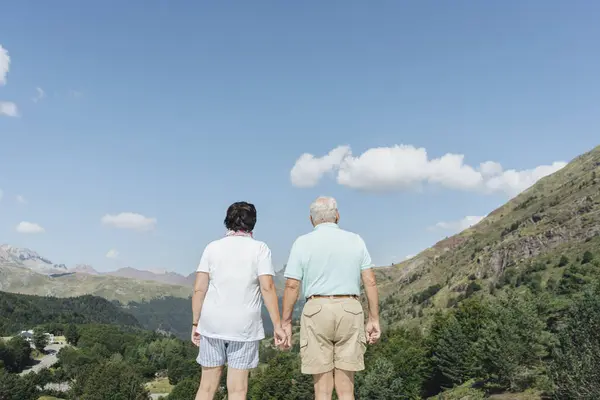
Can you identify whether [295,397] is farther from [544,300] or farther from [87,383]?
[87,383]

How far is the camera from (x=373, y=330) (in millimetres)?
9477

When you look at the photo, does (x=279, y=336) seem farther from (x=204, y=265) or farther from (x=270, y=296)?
(x=204, y=265)

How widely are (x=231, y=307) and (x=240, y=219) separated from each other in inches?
67.4

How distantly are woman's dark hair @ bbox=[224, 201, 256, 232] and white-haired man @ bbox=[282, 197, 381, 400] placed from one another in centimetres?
104

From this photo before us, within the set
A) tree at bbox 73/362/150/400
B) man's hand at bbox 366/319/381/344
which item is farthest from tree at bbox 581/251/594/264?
man's hand at bbox 366/319/381/344

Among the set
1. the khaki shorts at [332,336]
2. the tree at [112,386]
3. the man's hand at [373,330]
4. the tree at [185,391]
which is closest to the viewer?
the khaki shorts at [332,336]

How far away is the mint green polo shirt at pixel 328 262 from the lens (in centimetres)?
897

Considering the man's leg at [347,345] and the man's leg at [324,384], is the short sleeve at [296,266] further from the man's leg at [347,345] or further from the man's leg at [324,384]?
the man's leg at [324,384]

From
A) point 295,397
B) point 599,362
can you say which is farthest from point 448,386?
point 599,362

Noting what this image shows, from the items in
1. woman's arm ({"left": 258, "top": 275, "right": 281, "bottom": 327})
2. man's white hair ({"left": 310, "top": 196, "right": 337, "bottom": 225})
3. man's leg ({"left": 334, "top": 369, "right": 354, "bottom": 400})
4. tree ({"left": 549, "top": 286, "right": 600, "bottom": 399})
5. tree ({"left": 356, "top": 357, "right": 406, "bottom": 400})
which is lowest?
tree ({"left": 356, "top": 357, "right": 406, "bottom": 400})

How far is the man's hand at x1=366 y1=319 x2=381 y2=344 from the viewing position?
30.8 ft

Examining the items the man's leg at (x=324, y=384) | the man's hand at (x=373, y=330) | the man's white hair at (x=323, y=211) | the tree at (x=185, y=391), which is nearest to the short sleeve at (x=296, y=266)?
the man's white hair at (x=323, y=211)

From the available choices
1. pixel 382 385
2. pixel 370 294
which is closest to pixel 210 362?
pixel 370 294

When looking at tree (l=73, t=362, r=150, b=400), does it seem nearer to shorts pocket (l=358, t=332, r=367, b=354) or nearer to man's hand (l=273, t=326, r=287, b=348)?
→ man's hand (l=273, t=326, r=287, b=348)
